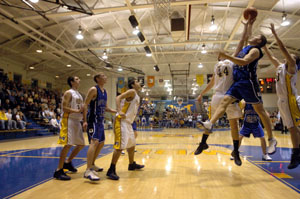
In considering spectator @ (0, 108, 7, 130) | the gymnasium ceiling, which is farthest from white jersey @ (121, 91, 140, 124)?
spectator @ (0, 108, 7, 130)

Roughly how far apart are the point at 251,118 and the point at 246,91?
1625 mm

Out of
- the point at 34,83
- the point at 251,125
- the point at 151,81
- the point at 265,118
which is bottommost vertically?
the point at 251,125

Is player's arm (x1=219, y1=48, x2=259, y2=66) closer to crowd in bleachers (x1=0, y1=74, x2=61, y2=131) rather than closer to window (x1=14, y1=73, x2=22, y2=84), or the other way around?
crowd in bleachers (x1=0, y1=74, x2=61, y2=131)

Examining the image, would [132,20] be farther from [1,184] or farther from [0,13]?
[1,184]

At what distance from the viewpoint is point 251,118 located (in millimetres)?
4324

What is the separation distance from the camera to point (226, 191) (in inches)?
97.6

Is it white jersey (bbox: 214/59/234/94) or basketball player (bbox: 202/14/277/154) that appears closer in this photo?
basketball player (bbox: 202/14/277/154)

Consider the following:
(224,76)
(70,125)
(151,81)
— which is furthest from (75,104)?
(151,81)

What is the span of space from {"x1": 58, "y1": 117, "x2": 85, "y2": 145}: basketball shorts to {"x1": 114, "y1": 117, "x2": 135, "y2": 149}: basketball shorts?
647mm

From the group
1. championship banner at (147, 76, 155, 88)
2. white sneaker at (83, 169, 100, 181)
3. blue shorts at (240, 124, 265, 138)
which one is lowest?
white sneaker at (83, 169, 100, 181)

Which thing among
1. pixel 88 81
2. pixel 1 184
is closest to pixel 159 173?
pixel 1 184

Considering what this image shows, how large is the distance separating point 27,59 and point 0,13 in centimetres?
932

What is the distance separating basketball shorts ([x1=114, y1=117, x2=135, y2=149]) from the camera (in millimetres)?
3207

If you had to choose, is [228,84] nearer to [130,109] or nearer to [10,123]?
[130,109]
